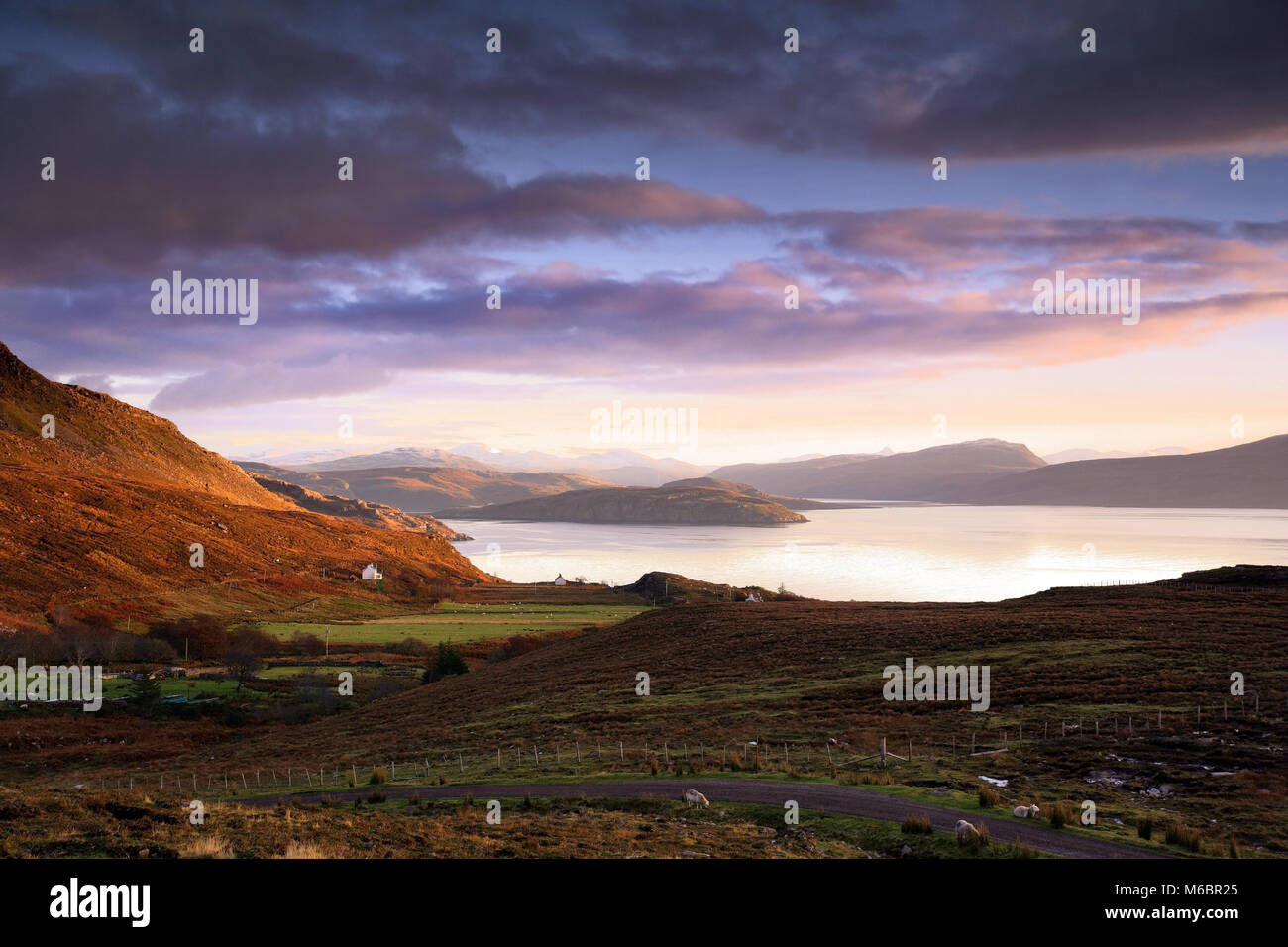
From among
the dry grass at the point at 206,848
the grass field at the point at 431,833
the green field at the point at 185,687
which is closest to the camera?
the dry grass at the point at 206,848

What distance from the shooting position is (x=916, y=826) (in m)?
16.5

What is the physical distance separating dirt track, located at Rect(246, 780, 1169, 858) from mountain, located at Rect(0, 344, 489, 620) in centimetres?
8332

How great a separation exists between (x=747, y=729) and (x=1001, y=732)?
987cm

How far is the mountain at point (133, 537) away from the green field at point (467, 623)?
51.2 ft

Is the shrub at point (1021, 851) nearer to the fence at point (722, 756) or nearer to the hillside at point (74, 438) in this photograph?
the fence at point (722, 756)

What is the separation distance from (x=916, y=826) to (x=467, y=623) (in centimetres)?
9387

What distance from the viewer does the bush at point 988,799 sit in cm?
1875

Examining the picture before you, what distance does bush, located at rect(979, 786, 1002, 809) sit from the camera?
18750 millimetres

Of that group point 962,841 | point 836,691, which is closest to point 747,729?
point 836,691
